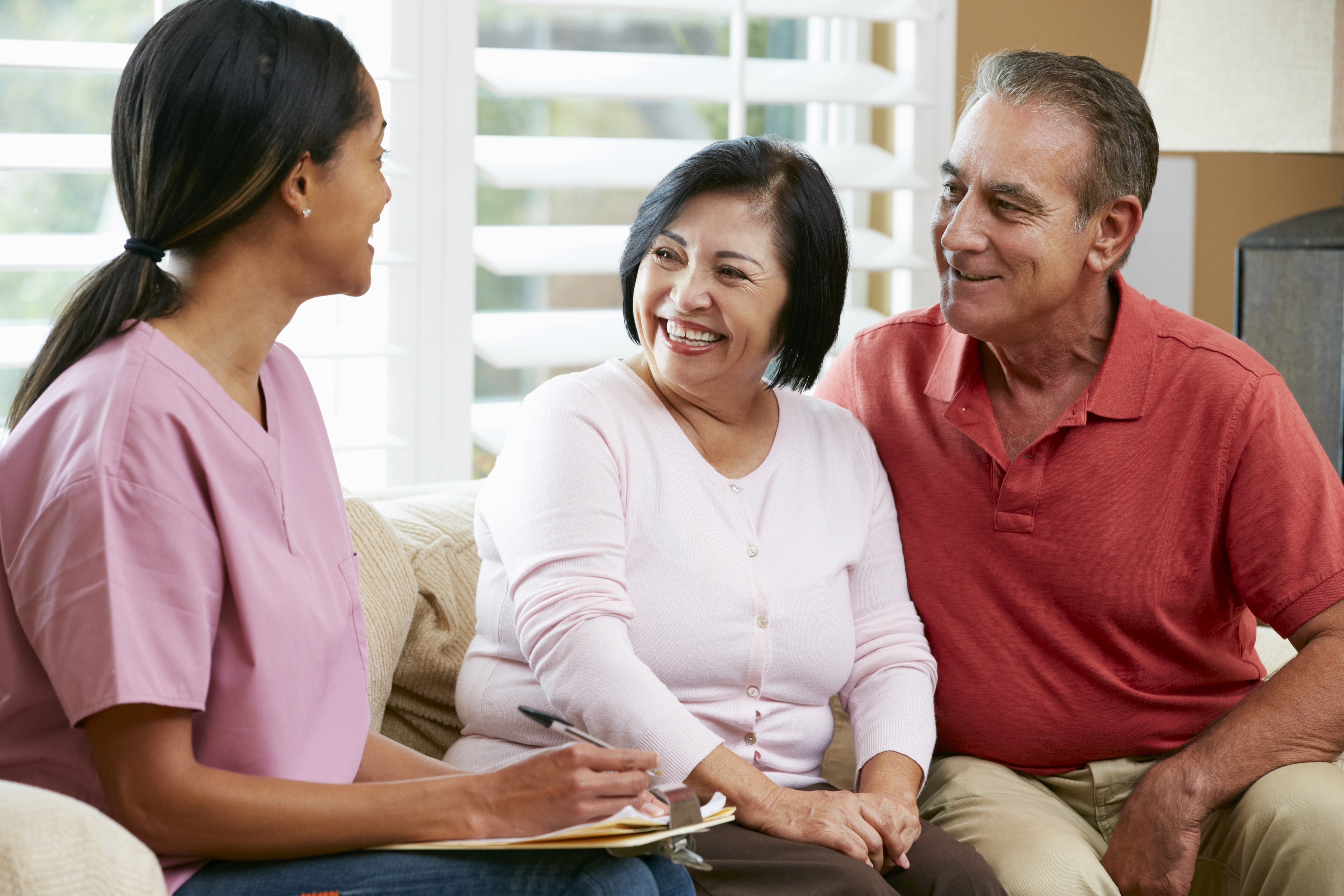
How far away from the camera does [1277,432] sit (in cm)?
155

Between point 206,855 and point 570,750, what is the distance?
0.30 meters

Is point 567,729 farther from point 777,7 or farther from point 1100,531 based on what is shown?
point 777,7

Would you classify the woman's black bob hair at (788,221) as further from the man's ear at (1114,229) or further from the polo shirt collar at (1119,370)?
the man's ear at (1114,229)

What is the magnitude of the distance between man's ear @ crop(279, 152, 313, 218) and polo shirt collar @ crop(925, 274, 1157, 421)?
0.89 metres

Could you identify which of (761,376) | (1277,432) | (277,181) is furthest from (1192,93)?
(277,181)

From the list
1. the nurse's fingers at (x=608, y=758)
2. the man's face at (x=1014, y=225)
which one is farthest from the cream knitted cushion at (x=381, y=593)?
the man's face at (x=1014, y=225)

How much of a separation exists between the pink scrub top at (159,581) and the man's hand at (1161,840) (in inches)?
36.2

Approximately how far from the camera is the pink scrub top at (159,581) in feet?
3.18

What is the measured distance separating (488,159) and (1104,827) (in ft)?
4.65

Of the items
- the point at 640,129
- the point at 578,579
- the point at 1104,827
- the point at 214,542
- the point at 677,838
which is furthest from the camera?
the point at 640,129

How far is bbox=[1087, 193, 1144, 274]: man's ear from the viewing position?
1624 millimetres

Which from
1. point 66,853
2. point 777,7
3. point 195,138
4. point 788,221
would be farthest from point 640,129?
point 66,853

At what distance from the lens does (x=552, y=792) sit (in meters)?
1.09

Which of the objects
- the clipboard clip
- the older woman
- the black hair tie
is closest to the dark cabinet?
the older woman
